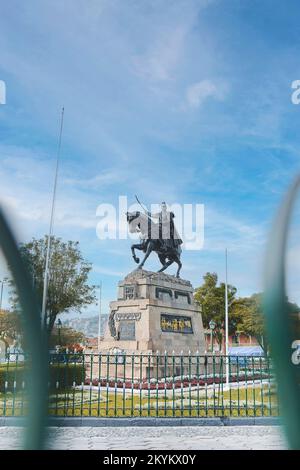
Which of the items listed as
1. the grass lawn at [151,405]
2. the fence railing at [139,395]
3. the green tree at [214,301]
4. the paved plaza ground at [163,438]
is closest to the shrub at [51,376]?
the fence railing at [139,395]

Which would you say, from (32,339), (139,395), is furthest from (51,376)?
(139,395)

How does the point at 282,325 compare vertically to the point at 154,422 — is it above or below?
above

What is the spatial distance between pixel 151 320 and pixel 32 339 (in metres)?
17.2

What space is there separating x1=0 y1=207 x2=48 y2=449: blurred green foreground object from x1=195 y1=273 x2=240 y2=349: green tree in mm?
46552

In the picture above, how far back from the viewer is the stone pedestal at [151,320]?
62.1 feet

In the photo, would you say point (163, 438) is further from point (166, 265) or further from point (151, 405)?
point (166, 265)

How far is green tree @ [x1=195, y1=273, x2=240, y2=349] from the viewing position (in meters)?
48.1

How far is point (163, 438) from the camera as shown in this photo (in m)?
8.17

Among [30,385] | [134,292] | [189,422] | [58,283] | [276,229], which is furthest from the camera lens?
[58,283]

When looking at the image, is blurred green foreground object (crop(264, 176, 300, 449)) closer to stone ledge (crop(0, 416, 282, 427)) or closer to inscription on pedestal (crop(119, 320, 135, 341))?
stone ledge (crop(0, 416, 282, 427))

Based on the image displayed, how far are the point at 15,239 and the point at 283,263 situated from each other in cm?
147

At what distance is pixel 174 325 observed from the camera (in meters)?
20.6
